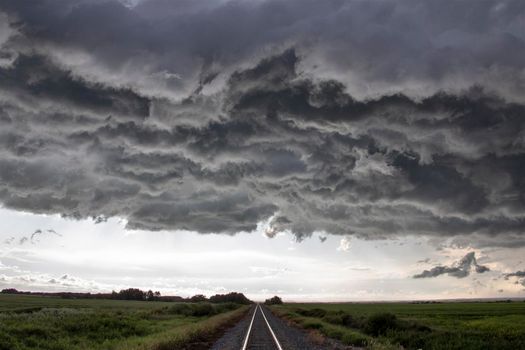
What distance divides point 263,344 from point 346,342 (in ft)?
14.7

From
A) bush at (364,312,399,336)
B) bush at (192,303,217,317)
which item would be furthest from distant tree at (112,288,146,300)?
bush at (364,312,399,336)

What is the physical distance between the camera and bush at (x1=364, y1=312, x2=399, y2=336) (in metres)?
30.3

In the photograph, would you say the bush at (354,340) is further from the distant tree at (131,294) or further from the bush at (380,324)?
the distant tree at (131,294)

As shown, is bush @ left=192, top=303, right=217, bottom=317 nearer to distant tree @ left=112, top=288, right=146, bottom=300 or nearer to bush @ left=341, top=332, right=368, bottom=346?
bush @ left=341, top=332, right=368, bottom=346

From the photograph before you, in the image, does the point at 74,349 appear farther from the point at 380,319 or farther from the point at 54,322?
the point at 380,319

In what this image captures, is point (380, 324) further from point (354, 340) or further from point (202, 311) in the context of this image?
point (202, 311)

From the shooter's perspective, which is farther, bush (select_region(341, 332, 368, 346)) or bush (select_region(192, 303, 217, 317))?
bush (select_region(192, 303, 217, 317))

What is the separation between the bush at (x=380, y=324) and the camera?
30.3m

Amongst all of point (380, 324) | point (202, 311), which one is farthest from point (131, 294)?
point (380, 324)

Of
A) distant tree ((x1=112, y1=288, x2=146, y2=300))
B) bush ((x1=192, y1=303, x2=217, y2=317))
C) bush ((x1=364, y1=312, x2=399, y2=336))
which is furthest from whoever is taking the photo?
distant tree ((x1=112, y1=288, x2=146, y2=300))

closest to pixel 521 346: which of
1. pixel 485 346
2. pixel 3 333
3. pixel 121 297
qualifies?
pixel 485 346

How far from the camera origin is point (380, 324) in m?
31.1

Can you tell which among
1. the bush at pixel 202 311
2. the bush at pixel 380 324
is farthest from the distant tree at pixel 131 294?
the bush at pixel 380 324

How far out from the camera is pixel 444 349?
1988 centimetres
